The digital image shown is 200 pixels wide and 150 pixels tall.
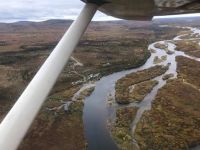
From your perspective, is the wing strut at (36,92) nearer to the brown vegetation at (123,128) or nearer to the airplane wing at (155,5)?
the airplane wing at (155,5)

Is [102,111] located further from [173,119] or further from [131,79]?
[131,79]

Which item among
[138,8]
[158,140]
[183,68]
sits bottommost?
[183,68]

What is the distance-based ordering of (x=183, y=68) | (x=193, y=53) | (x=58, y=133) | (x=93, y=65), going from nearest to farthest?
(x=58, y=133)
(x=183, y=68)
(x=93, y=65)
(x=193, y=53)

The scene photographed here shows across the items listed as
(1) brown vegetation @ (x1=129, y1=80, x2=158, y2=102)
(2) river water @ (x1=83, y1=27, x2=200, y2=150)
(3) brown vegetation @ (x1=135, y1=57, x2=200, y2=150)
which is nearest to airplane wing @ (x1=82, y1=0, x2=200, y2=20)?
(2) river water @ (x1=83, y1=27, x2=200, y2=150)

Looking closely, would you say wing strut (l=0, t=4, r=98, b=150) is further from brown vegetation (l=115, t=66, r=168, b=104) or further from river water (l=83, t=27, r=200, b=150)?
brown vegetation (l=115, t=66, r=168, b=104)

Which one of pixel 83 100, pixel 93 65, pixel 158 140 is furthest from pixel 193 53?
pixel 158 140

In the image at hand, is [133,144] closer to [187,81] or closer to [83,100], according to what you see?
[83,100]

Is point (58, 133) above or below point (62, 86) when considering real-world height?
above

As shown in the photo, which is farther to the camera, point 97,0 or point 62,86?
point 62,86

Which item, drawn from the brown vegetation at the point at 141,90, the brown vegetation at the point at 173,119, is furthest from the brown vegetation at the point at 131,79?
the brown vegetation at the point at 173,119
